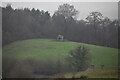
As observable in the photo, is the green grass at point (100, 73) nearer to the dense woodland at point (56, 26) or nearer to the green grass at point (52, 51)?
the green grass at point (52, 51)

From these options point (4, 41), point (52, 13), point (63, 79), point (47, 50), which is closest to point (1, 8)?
point (4, 41)

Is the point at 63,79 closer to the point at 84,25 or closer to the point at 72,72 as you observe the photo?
the point at 72,72

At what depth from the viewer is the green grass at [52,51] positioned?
4.20 m

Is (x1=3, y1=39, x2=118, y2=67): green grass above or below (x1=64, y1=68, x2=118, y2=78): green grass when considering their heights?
above

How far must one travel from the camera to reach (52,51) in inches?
167

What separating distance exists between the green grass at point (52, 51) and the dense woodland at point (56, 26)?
14 cm

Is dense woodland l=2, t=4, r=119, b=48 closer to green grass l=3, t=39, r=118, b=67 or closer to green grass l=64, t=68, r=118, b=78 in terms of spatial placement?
green grass l=3, t=39, r=118, b=67

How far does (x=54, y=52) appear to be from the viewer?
13.9 feet

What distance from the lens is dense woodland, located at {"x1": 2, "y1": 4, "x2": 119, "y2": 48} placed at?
4.35 metres

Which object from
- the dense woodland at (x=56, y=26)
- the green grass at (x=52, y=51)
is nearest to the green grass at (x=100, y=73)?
the green grass at (x=52, y=51)

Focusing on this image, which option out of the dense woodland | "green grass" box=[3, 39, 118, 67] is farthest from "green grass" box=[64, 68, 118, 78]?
the dense woodland

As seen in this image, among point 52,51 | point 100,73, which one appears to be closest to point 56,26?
point 52,51

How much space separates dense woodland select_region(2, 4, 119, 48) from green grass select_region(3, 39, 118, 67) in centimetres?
14

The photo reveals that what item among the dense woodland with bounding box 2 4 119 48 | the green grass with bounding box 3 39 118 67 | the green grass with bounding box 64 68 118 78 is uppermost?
the dense woodland with bounding box 2 4 119 48
